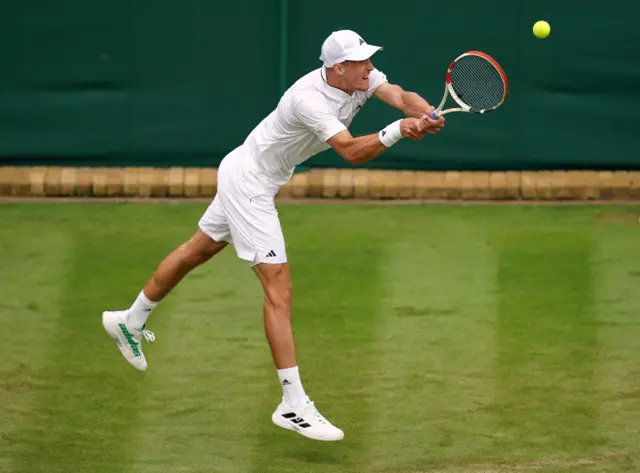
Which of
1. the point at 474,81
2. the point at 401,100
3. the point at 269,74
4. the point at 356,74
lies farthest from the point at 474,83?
the point at 269,74

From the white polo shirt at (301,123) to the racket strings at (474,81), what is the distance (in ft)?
1.28

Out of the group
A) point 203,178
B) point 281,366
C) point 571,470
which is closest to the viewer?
point 571,470

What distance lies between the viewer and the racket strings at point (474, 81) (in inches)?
293

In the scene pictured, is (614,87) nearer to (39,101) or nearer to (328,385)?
(39,101)

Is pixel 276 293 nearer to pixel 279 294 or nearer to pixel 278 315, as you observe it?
pixel 279 294

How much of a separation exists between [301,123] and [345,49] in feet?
1.37

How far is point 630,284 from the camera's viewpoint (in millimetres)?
9633

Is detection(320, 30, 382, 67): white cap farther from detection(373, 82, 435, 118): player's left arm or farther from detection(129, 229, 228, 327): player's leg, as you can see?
detection(129, 229, 228, 327): player's leg

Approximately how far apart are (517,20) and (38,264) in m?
4.41

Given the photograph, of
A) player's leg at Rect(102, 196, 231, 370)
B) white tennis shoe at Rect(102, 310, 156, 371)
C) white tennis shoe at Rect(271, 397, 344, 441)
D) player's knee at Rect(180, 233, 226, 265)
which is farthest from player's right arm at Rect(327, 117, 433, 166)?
white tennis shoe at Rect(102, 310, 156, 371)

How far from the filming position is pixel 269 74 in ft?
40.2

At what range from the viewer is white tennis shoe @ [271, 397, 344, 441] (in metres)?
6.62

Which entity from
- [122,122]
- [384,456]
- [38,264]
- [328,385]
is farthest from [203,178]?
[384,456]

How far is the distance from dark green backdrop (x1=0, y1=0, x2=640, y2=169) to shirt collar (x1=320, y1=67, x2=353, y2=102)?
198 inches
